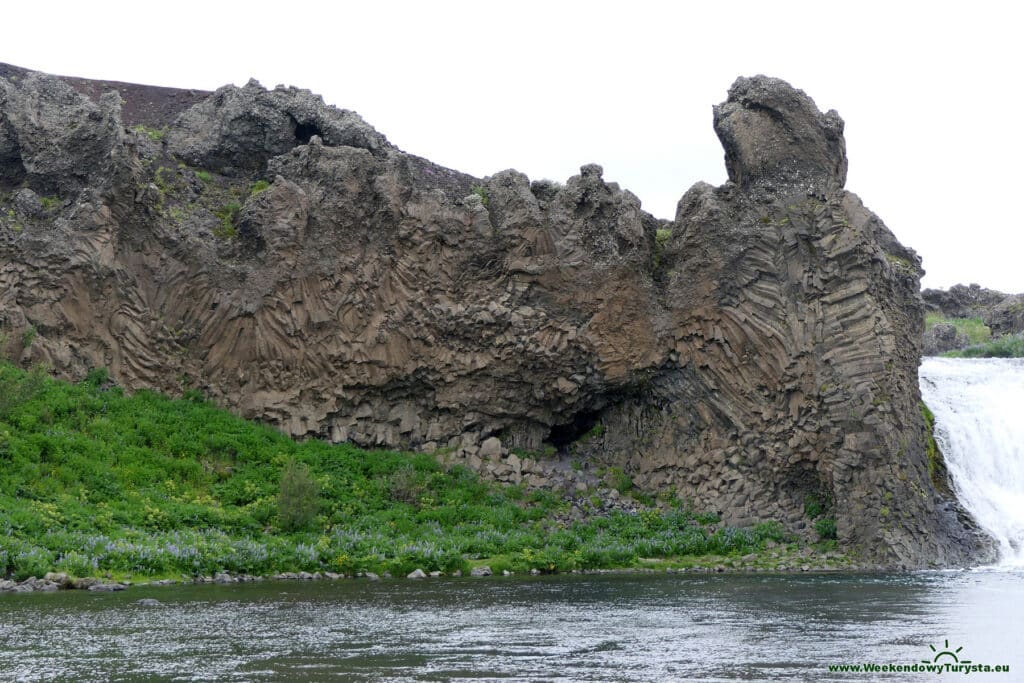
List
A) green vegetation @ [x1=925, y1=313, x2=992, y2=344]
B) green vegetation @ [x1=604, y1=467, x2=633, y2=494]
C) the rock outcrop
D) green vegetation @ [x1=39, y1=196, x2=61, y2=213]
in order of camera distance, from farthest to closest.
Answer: the rock outcrop
green vegetation @ [x1=925, y1=313, x2=992, y2=344]
green vegetation @ [x1=604, y1=467, x2=633, y2=494]
green vegetation @ [x1=39, y1=196, x2=61, y2=213]

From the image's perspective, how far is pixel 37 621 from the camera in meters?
19.6

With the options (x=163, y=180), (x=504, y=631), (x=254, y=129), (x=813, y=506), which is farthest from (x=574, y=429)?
(x=504, y=631)

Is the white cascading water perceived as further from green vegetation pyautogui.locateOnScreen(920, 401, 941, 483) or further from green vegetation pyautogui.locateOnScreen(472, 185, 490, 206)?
green vegetation pyautogui.locateOnScreen(472, 185, 490, 206)

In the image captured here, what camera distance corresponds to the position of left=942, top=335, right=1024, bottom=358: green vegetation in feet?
197

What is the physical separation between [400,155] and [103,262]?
12.2 meters

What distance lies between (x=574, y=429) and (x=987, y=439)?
15706 millimetres

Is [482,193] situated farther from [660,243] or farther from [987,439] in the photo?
[987,439]

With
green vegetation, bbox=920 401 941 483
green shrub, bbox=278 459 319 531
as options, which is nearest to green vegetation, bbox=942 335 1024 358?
green vegetation, bbox=920 401 941 483

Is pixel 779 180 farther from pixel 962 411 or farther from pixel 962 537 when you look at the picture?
pixel 962 537

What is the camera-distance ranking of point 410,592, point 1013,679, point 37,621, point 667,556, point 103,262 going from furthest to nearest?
point 103,262
point 667,556
point 410,592
point 37,621
point 1013,679

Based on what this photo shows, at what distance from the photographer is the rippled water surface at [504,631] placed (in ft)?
51.0

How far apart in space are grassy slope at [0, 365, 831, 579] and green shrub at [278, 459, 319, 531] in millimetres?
314

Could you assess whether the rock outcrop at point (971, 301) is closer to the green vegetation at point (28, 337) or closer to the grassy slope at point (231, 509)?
the grassy slope at point (231, 509)

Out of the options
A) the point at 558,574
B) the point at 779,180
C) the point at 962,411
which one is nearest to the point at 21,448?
the point at 558,574
